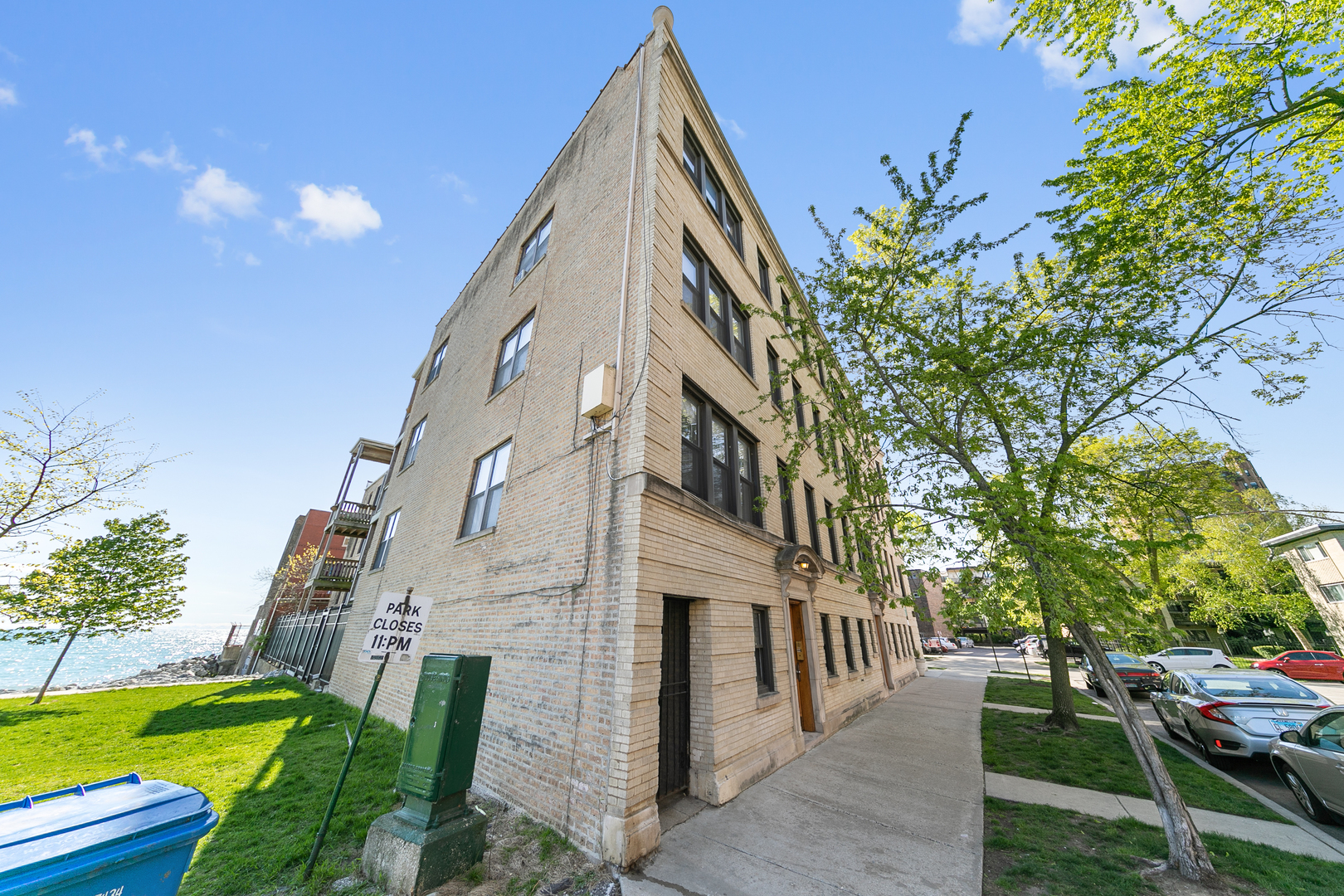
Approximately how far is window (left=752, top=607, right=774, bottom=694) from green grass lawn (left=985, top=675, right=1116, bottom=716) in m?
10.7

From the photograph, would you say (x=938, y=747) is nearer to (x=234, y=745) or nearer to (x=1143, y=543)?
(x=1143, y=543)

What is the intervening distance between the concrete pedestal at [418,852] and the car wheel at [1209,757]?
1224 cm

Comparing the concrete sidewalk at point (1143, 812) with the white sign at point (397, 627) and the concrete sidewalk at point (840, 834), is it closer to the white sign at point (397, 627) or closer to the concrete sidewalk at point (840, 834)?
the concrete sidewalk at point (840, 834)

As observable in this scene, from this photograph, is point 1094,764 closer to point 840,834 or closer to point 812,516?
point 840,834

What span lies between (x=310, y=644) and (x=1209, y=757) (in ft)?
81.8

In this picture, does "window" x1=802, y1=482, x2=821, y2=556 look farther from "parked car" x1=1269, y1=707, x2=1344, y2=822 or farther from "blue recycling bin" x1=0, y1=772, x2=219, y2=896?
"blue recycling bin" x1=0, y1=772, x2=219, y2=896

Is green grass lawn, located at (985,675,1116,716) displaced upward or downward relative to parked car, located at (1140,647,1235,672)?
downward

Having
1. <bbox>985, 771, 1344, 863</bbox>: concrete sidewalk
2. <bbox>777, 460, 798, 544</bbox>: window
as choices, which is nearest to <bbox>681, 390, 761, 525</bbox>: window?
<bbox>777, 460, 798, 544</bbox>: window

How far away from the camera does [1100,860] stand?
4762 mm

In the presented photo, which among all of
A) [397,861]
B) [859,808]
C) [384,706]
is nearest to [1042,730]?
[859,808]

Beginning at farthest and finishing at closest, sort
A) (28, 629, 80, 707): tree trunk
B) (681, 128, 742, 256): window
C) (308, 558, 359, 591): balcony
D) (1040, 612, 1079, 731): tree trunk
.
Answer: (308, 558, 359, 591): balcony, (28, 629, 80, 707): tree trunk, (1040, 612, 1079, 731): tree trunk, (681, 128, 742, 256): window

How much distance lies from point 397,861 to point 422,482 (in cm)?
957

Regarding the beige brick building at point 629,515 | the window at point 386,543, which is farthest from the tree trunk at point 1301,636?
the window at point 386,543

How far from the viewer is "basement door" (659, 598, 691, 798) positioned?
5953mm
